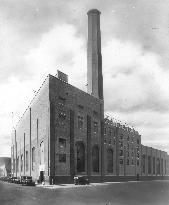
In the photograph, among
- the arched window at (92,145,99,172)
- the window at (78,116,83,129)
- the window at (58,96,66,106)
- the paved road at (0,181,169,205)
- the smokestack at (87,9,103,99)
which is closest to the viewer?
the paved road at (0,181,169,205)

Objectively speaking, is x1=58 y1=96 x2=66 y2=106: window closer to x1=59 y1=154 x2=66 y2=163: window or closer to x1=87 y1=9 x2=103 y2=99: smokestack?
x1=59 y1=154 x2=66 y2=163: window

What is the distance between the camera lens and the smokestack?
213ft

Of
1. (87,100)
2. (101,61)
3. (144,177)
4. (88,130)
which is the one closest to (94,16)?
(101,61)

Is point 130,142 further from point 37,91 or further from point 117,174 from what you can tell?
point 37,91

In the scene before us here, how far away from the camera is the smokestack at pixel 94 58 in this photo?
64812 mm

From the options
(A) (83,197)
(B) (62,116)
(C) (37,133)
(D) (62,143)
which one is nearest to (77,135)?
(D) (62,143)

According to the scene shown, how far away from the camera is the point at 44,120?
5106 cm

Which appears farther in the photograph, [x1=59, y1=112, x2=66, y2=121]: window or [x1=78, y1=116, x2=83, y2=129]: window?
[x1=78, y1=116, x2=83, y2=129]: window


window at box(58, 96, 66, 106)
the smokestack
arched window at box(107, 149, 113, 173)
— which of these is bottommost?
arched window at box(107, 149, 113, 173)

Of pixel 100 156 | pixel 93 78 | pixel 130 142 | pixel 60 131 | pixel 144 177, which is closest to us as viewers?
pixel 60 131

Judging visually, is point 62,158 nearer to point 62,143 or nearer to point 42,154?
point 62,143

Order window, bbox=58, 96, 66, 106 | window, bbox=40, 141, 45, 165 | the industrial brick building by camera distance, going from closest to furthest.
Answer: the industrial brick building, window, bbox=40, 141, 45, 165, window, bbox=58, 96, 66, 106

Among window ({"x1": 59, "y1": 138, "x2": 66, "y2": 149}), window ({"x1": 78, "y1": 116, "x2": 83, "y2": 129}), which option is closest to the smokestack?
window ({"x1": 78, "y1": 116, "x2": 83, "y2": 129})

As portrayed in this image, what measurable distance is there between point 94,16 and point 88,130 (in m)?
23.0
